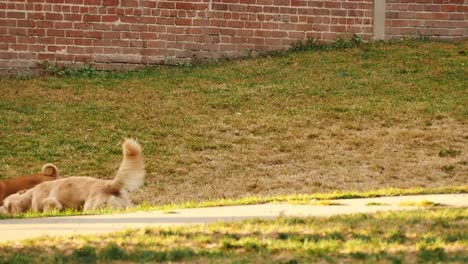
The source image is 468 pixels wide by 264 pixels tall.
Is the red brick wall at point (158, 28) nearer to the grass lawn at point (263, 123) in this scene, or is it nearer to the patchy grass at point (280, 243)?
the grass lawn at point (263, 123)

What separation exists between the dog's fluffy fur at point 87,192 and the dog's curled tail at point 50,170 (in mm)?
1100

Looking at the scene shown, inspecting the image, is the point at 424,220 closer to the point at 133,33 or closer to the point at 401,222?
the point at 401,222

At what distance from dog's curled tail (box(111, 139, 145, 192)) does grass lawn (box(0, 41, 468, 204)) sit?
2.81 m

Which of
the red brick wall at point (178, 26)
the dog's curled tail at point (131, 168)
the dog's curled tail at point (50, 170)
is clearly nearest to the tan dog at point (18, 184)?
the dog's curled tail at point (50, 170)

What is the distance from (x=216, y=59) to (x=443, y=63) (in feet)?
14.0

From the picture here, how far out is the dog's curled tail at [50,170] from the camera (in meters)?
13.2

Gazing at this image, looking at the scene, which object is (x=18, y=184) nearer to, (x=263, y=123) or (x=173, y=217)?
(x=173, y=217)

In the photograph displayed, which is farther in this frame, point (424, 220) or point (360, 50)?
point (360, 50)

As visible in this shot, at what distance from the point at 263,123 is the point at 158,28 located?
4.64 metres

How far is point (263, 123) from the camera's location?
17938 millimetres

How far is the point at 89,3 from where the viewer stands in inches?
845

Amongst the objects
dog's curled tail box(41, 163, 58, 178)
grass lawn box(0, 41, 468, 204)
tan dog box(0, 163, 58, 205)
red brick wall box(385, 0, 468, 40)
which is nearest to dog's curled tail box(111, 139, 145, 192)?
tan dog box(0, 163, 58, 205)

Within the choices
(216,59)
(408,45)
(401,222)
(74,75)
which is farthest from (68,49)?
(401,222)

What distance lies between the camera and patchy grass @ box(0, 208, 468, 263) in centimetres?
750
